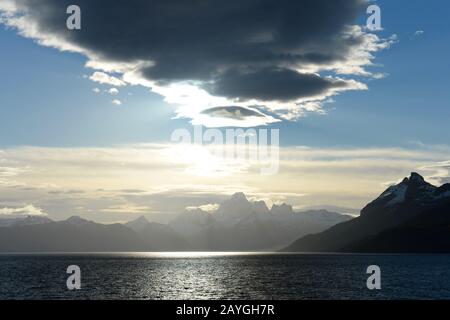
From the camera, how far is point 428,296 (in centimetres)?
11575

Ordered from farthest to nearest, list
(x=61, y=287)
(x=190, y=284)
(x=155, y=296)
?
(x=190, y=284), (x=61, y=287), (x=155, y=296)
